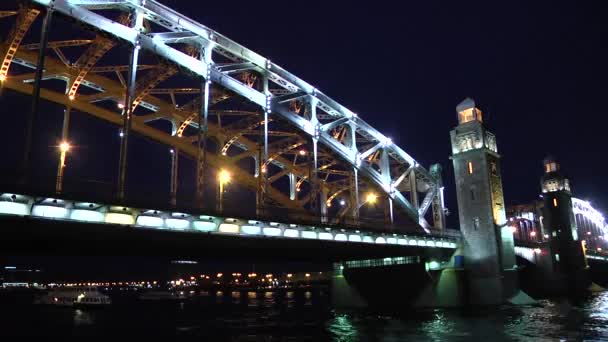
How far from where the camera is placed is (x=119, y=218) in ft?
81.8

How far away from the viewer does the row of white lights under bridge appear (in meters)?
21.7

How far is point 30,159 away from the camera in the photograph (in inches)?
882

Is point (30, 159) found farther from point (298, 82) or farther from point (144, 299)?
point (144, 299)

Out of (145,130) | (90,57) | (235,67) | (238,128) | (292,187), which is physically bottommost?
(292,187)

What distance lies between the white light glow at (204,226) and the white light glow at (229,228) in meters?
0.66

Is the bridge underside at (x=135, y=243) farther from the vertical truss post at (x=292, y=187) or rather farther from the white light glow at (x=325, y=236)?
the vertical truss post at (x=292, y=187)

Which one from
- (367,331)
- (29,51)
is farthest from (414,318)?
(29,51)

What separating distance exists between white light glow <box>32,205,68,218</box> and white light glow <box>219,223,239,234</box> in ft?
31.5

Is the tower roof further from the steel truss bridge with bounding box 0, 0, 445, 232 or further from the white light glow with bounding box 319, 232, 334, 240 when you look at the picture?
the white light glow with bounding box 319, 232, 334, 240

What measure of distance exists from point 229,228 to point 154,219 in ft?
17.9

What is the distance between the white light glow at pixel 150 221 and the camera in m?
25.9

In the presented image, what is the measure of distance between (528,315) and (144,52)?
37646 mm

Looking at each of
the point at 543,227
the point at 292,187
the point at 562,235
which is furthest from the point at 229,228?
the point at 543,227

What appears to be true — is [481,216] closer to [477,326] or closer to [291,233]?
[477,326]
